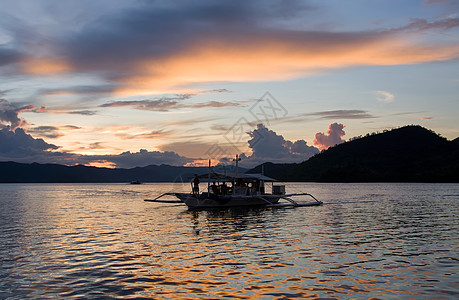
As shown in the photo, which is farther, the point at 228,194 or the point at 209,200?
the point at 228,194

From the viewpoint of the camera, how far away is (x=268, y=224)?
135ft

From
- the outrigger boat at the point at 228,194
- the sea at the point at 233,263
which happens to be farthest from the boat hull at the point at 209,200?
the sea at the point at 233,263

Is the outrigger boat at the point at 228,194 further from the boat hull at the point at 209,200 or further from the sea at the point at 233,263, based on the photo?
the sea at the point at 233,263

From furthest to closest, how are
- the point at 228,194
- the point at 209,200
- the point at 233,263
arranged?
the point at 228,194 → the point at 209,200 → the point at 233,263

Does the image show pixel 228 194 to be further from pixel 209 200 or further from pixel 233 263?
pixel 233 263

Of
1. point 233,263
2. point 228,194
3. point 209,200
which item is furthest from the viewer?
point 228,194

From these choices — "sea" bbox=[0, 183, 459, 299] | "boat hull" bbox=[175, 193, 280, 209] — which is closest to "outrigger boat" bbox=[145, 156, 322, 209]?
"boat hull" bbox=[175, 193, 280, 209]

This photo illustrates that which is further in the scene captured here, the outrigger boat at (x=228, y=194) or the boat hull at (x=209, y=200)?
the outrigger boat at (x=228, y=194)

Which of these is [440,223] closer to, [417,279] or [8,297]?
[417,279]

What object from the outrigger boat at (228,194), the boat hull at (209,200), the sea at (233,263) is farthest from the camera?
the outrigger boat at (228,194)

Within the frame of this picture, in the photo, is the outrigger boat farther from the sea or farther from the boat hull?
the sea

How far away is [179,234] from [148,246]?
21.2 feet

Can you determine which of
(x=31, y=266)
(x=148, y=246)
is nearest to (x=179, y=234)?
(x=148, y=246)

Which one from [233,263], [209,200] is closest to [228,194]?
[209,200]
